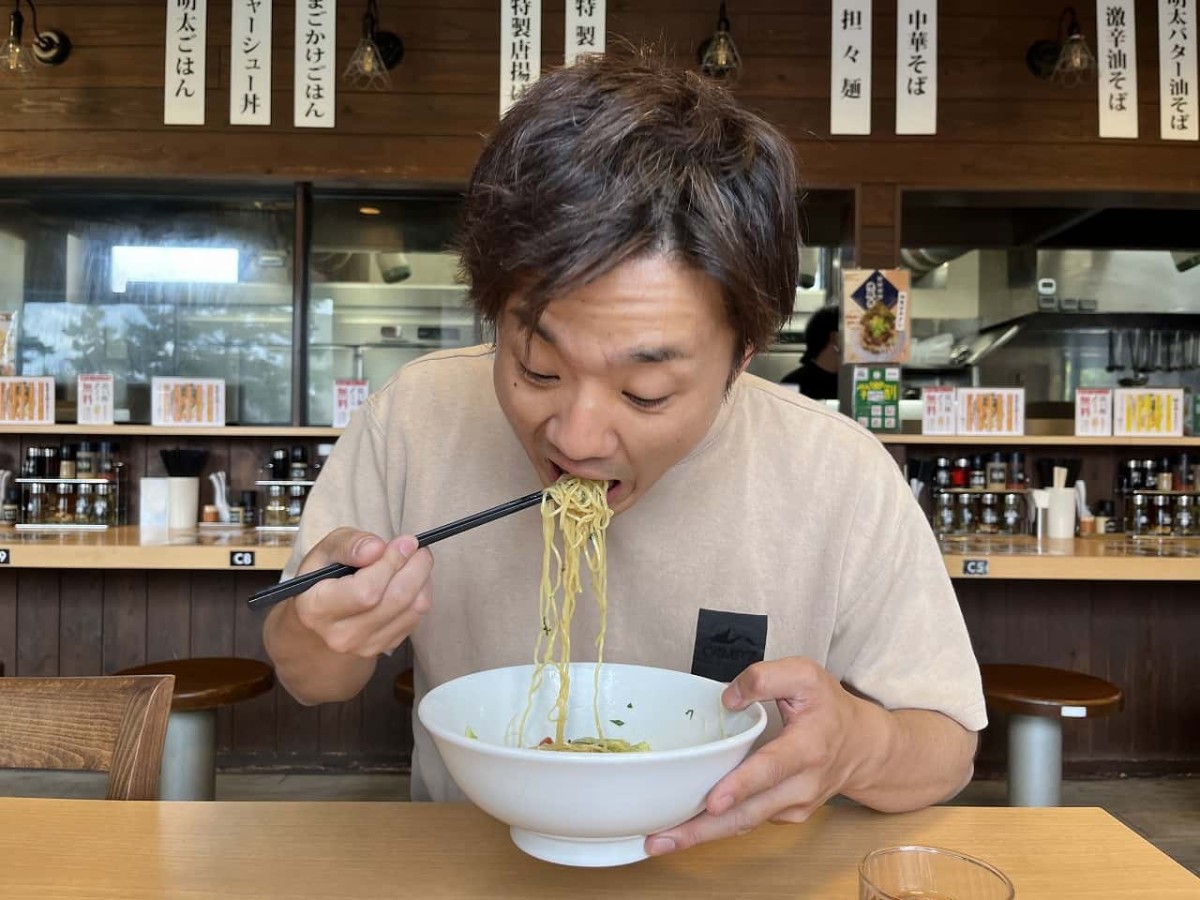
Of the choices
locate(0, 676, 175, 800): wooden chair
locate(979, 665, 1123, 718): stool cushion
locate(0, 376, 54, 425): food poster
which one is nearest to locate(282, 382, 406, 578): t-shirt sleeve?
locate(0, 676, 175, 800): wooden chair

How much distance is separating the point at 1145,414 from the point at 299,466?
11.4 ft

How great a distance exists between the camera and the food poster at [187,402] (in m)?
4.02

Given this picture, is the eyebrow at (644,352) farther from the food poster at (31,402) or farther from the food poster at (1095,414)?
the food poster at (31,402)

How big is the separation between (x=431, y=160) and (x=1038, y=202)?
260cm

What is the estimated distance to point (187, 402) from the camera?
4035 mm

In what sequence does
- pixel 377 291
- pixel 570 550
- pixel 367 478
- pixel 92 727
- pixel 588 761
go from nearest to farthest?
pixel 588 761, pixel 570 550, pixel 92 727, pixel 367 478, pixel 377 291

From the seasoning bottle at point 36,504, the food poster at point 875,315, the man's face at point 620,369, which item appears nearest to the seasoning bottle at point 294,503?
the seasoning bottle at point 36,504

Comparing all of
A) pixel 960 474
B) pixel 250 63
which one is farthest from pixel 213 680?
pixel 960 474

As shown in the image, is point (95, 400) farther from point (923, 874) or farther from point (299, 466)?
point (923, 874)

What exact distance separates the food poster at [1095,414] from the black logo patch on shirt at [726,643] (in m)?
3.29

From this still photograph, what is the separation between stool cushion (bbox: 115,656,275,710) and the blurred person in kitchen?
2.61 metres

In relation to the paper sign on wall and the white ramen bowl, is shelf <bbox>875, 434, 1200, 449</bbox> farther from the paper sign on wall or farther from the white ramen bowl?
the white ramen bowl

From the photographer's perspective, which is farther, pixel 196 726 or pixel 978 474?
pixel 978 474

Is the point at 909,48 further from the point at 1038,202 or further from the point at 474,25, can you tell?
the point at 474,25
